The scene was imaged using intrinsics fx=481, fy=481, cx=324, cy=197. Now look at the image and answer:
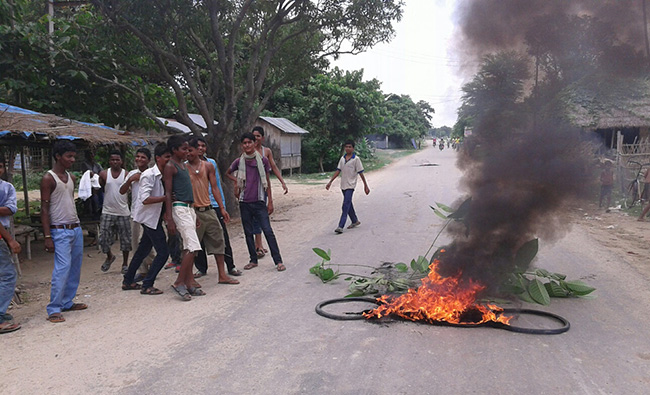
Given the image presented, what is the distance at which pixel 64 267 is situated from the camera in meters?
4.64

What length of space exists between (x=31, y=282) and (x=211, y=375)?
4687 millimetres

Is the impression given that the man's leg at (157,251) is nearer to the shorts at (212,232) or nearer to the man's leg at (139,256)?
the man's leg at (139,256)

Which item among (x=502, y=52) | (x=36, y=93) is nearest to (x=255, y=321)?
(x=502, y=52)

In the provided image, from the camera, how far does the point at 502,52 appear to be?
584cm

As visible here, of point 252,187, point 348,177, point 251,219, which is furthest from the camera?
point 348,177

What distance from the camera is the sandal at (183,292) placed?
5.17 metres

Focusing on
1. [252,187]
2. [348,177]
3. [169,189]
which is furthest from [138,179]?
[348,177]

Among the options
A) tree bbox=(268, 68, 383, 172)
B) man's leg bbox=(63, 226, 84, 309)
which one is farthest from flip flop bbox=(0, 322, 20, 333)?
Result: tree bbox=(268, 68, 383, 172)

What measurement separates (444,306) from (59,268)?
365cm

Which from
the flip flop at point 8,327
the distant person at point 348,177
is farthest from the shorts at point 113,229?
the distant person at point 348,177

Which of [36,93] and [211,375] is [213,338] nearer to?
[211,375]

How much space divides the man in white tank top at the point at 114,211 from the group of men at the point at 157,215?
13 millimetres

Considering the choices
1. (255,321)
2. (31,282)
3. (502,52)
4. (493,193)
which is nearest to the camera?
(255,321)

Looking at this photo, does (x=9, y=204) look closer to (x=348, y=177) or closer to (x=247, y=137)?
(x=247, y=137)
